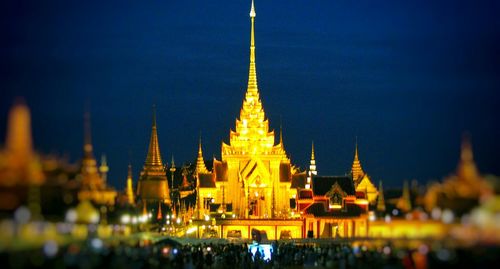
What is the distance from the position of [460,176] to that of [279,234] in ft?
166

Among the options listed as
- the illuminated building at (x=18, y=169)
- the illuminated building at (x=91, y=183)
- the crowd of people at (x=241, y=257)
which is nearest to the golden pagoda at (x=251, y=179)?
the crowd of people at (x=241, y=257)

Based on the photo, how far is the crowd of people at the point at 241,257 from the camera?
36.0m

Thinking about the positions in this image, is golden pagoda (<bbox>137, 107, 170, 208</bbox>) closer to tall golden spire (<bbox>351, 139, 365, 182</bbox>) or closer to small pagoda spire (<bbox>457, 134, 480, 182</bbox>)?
tall golden spire (<bbox>351, 139, 365, 182</bbox>)

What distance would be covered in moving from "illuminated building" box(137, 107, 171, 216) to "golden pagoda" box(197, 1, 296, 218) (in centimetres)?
372

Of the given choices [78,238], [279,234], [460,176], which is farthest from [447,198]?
[279,234]

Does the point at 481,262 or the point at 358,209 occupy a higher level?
the point at 358,209

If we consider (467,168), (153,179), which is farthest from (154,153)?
(467,168)

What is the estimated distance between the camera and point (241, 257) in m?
62.1

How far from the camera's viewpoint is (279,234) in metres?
89.3

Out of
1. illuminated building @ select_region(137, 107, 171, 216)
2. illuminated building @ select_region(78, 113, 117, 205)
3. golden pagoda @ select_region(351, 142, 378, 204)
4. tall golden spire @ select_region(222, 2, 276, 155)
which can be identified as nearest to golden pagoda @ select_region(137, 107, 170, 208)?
illuminated building @ select_region(137, 107, 171, 216)

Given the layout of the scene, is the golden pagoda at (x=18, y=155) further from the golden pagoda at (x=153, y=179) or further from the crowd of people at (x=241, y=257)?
the golden pagoda at (x=153, y=179)

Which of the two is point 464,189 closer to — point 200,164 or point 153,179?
point 153,179

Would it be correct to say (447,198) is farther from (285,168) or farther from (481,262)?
(285,168)

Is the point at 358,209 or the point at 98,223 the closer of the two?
the point at 98,223
